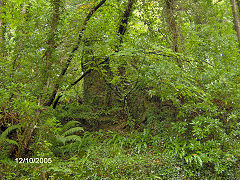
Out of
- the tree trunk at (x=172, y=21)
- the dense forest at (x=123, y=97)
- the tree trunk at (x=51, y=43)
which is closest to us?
the dense forest at (x=123, y=97)

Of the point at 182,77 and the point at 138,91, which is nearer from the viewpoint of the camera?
the point at 182,77

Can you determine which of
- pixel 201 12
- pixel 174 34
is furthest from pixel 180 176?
pixel 201 12

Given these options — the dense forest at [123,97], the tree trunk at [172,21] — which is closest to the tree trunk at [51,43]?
the dense forest at [123,97]

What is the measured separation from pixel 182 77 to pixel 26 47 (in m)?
3.83

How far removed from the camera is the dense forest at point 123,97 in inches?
154

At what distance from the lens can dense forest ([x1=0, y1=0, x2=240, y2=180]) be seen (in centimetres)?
391

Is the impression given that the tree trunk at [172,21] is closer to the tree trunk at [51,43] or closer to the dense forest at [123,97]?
the dense forest at [123,97]

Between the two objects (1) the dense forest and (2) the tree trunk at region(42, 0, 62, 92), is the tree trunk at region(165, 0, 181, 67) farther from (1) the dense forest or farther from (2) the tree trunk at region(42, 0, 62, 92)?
(2) the tree trunk at region(42, 0, 62, 92)

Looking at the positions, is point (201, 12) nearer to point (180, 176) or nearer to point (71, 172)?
point (180, 176)

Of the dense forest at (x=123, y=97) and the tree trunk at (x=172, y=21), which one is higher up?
the tree trunk at (x=172, y=21)

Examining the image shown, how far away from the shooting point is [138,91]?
6.10 meters

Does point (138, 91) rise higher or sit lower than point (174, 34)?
lower

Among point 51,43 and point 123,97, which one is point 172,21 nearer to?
point 123,97

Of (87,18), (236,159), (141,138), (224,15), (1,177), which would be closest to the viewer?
(1,177)
